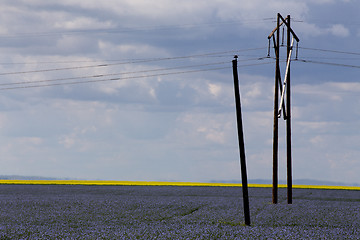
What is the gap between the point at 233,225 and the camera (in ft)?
95.1

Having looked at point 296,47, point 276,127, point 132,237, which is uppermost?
point 296,47

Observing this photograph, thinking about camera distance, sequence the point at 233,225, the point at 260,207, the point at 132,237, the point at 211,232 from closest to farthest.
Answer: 1. the point at 132,237
2. the point at 211,232
3. the point at 233,225
4. the point at 260,207

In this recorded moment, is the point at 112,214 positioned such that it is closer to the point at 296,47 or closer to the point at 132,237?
the point at 132,237

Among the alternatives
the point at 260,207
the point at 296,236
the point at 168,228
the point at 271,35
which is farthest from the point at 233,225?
the point at 271,35

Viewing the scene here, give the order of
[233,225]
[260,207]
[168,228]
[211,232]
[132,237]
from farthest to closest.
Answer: [260,207]
[233,225]
[168,228]
[211,232]
[132,237]

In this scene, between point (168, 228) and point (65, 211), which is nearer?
point (168, 228)

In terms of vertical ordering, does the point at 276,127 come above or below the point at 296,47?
below

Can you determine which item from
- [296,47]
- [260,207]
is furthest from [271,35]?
[260,207]

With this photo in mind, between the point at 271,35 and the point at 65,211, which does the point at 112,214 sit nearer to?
the point at 65,211

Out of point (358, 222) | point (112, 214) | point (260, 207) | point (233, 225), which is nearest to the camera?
point (233, 225)

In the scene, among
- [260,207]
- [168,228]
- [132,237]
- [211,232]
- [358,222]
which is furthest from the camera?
[260,207]

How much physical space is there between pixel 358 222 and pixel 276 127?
11.0 metres

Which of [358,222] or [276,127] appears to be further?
[276,127]

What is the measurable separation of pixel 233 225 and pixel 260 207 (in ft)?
38.0
